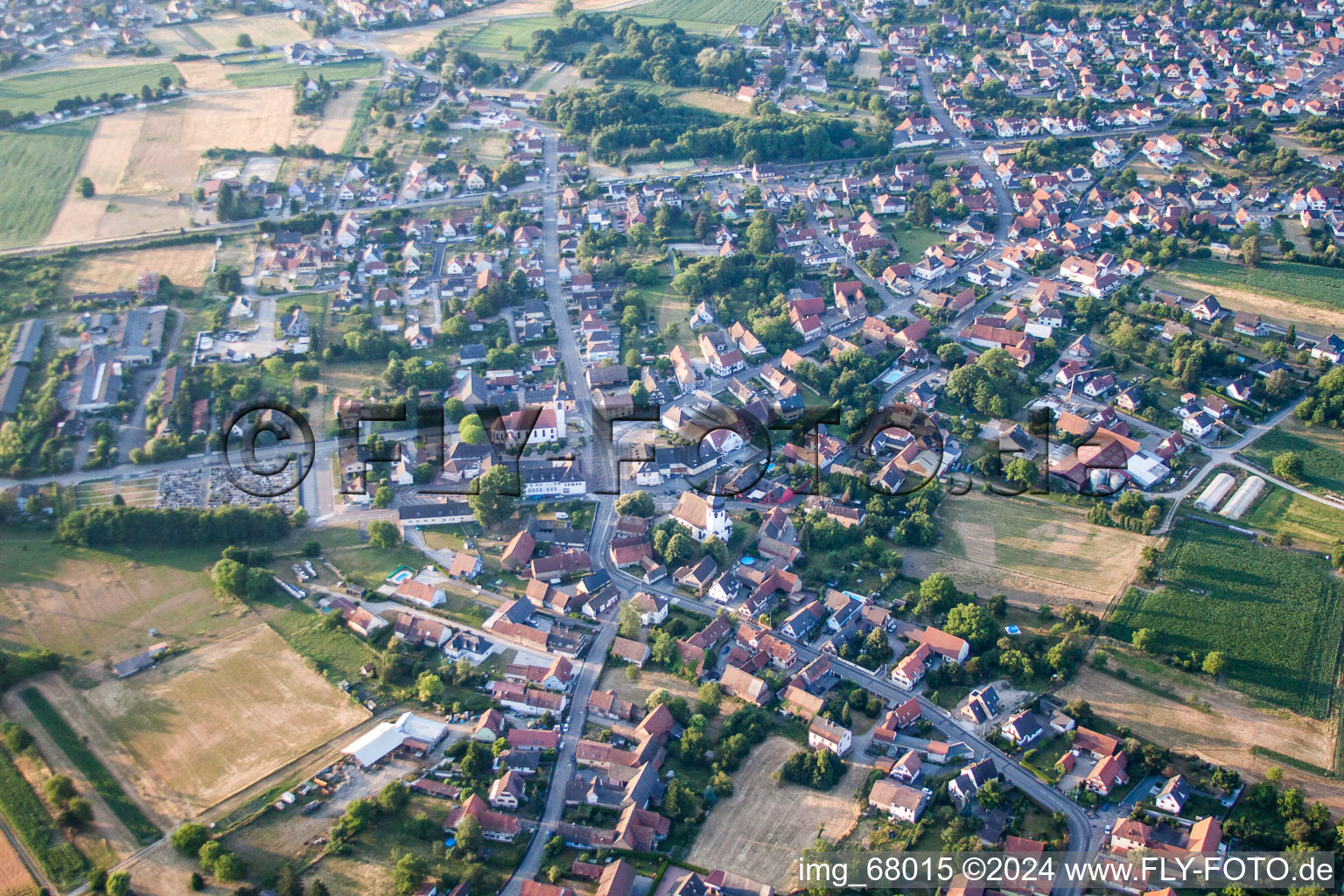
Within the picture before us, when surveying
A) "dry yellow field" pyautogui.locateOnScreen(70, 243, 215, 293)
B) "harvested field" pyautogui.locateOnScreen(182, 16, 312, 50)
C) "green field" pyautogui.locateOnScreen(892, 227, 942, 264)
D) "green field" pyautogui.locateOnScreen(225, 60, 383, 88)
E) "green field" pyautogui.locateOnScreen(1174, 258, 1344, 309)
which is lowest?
"green field" pyautogui.locateOnScreen(1174, 258, 1344, 309)

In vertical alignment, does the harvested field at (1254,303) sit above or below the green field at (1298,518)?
above

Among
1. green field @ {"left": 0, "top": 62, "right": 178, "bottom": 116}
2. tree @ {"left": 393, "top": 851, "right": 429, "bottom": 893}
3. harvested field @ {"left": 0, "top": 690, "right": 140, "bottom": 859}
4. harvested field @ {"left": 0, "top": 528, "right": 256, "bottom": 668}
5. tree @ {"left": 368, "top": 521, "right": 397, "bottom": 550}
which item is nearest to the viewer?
tree @ {"left": 393, "top": 851, "right": 429, "bottom": 893}

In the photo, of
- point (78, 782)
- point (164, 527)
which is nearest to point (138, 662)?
point (78, 782)

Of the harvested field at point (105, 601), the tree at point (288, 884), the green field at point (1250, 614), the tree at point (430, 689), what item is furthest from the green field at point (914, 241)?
the tree at point (288, 884)

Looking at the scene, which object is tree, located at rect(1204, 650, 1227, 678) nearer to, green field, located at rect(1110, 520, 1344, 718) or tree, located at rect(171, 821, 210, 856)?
green field, located at rect(1110, 520, 1344, 718)

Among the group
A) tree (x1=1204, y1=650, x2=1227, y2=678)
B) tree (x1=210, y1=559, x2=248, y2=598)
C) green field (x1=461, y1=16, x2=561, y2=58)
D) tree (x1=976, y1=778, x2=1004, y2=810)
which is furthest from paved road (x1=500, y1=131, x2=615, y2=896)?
green field (x1=461, y1=16, x2=561, y2=58)

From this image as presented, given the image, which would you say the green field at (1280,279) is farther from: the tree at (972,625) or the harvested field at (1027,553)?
the tree at (972,625)
